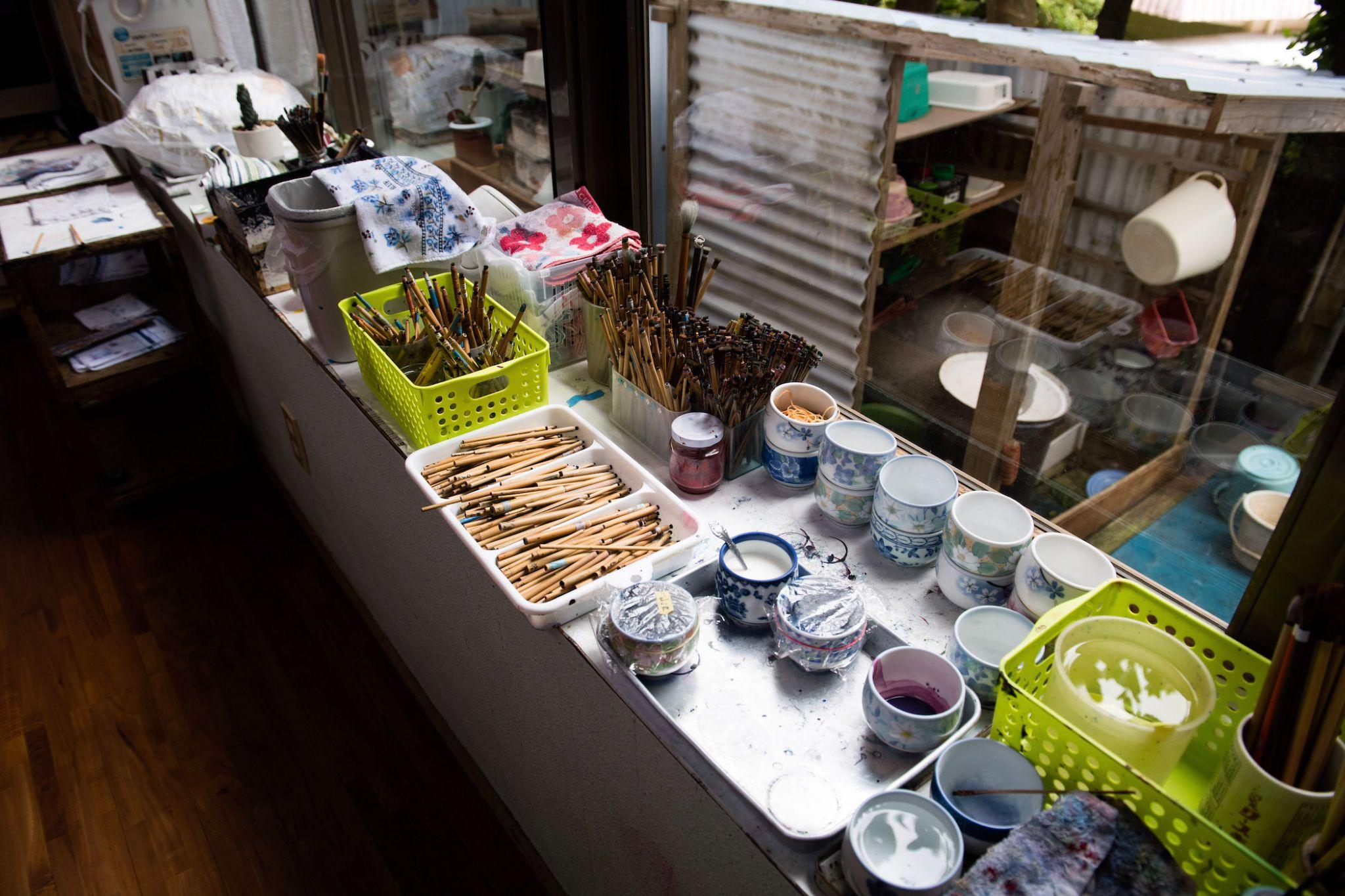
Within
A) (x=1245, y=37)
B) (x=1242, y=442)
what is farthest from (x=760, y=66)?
(x=1242, y=442)

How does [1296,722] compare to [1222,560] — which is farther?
[1222,560]

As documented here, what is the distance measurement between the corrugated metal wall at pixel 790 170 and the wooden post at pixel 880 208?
0.04 ft

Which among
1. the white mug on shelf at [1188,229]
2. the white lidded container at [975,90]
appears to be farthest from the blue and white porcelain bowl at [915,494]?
the white lidded container at [975,90]

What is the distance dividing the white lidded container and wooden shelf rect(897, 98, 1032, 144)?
1 centimetres

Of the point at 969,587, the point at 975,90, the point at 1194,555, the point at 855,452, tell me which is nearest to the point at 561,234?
the point at 855,452

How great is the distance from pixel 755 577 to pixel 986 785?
0.36m

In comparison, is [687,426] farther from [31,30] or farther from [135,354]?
[31,30]

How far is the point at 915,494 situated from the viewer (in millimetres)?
1160

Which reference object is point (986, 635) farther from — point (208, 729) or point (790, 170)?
point (208, 729)

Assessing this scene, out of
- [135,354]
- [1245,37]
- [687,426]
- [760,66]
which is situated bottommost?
[135,354]

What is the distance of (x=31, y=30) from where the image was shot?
3.40 m

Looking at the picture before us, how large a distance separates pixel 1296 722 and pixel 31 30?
178 inches

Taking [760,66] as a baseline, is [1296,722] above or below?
below

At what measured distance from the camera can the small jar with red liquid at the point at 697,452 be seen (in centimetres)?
123
